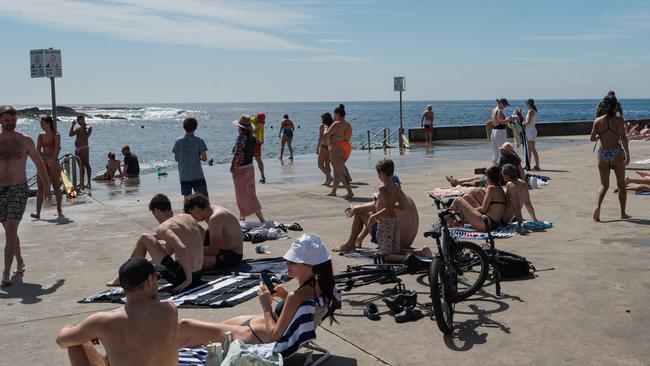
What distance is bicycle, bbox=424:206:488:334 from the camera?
5824 millimetres

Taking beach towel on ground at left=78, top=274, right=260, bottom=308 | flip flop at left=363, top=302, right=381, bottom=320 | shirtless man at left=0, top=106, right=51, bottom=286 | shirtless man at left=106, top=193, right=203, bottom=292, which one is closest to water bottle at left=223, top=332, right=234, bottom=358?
flip flop at left=363, top=302, right=381, bottom=320

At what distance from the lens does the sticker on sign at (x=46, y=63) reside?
1500 cm

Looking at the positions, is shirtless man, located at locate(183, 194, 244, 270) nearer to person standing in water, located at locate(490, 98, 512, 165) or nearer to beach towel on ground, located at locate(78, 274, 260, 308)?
beach towel on ground, located at locate(78, 274, 260, 308)

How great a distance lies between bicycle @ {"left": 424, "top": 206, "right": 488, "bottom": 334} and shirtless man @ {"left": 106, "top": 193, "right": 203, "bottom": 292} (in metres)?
2.37

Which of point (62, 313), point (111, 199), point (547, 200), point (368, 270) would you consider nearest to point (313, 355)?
point (368, 270)

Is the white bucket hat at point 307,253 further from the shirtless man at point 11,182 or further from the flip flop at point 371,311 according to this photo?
the shirtless man at point 11,182

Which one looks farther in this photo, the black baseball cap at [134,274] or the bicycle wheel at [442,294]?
the bicycle wheel at [442,294]

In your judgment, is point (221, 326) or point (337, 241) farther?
point (337, 241)

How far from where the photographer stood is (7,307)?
23.3 feet

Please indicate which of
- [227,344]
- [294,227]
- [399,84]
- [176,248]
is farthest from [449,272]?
[399,84]

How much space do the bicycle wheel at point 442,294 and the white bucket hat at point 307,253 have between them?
3.62 ft

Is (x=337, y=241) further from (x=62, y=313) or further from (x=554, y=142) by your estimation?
(x=554, y=142)

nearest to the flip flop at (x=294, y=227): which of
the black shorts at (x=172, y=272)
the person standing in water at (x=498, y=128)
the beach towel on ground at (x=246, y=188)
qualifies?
the beach towel on ground at (x=246, y=188)

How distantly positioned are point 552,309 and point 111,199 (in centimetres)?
1085
